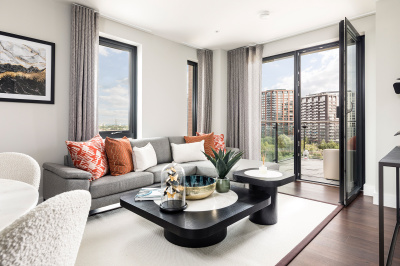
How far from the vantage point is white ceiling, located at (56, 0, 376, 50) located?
122 inches

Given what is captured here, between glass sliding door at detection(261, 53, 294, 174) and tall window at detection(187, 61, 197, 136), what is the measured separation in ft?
4.60

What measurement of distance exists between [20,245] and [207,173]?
3036 millimetres


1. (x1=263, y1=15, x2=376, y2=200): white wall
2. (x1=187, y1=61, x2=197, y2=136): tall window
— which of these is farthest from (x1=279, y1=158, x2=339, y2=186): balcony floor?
(x1=187, y1=61, x2=197, y2=136): tall window

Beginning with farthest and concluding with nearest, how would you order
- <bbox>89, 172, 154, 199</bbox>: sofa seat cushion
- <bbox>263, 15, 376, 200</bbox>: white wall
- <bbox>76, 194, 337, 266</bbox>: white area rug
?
<bbox>263, 15, 376, 200</bbox>: white wall
<bbox>89, 172, 154, 199</bbox>: sofa seat cushion
<bbox>76, 194, 337, 266</bbox>: white area rug

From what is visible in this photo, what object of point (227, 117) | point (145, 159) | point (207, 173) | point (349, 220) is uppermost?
point (227, 117)

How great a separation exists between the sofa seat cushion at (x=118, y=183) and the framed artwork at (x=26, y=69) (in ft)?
4.28

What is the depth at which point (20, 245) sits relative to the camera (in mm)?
452

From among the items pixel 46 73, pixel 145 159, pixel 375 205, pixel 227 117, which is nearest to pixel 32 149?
pixel 46 73

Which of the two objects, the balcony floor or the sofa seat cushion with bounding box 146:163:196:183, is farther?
the balcony floor

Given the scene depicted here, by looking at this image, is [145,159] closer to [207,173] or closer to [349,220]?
[207,173]

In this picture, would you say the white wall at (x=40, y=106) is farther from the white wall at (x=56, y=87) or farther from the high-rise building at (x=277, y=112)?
the high-rise building at (x=277, y=112)

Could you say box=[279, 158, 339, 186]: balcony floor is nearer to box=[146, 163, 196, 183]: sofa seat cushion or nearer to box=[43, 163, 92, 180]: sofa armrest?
box=[146, 163, 196, 183]: sofa seat cushion

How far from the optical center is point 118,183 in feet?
8.82

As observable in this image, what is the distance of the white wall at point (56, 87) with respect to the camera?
2734mm
